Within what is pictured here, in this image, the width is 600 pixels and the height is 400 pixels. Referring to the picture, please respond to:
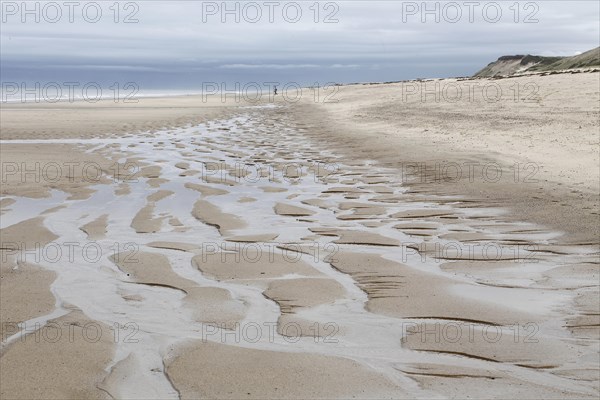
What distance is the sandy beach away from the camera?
4.12 metres

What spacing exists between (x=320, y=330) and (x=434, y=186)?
19.1 ft

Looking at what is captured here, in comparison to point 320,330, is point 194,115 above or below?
above

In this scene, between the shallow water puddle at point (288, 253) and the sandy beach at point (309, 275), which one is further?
the shallow water puddle at point (288, 253)

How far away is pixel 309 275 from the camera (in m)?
6.04

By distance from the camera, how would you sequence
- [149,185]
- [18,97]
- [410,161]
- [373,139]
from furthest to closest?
[18,97] → [373,139] → [410,161] → [149,185]

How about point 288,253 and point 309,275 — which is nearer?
point 309,275

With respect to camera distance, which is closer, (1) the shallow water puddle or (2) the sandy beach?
(2) the sandy beach

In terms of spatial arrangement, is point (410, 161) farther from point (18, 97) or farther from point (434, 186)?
point (18, 97)

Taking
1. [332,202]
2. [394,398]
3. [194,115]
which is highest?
[194,115]

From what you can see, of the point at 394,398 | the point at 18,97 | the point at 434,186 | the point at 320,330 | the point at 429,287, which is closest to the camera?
the point at 394,398

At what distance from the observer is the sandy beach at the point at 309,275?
4117 millimetres

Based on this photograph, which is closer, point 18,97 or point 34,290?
point 34,290

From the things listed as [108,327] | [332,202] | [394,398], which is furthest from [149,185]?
[394,398]

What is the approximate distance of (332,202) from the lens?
9367 mm
